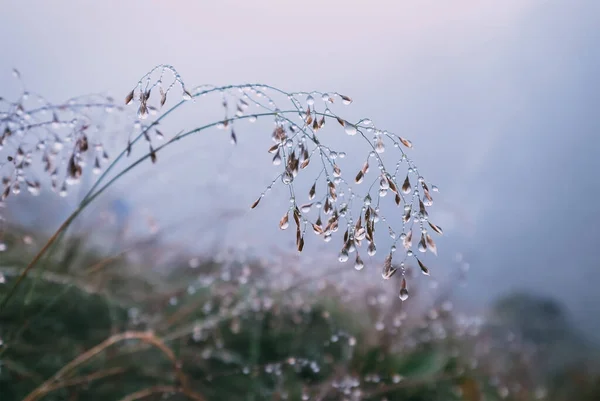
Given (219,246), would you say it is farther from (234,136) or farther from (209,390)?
(234,136)

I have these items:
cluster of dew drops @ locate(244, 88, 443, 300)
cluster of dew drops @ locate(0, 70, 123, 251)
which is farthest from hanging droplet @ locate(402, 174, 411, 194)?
cluster of dew drops @ locate(0, 70, 123, 251)

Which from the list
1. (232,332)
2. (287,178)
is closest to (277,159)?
(287,178)

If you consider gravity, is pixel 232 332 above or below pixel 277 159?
above

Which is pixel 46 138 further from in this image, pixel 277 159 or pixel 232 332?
pixel 232 332

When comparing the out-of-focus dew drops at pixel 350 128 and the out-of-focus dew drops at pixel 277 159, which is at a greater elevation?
the out-of-focus dew drops at pixel 277 159

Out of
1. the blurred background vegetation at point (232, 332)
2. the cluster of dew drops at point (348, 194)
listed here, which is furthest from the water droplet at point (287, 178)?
the blurred background vegetation at point (232, 332)

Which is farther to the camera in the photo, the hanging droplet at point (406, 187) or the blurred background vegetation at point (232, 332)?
the blurred background vegetation at point (232, 332)

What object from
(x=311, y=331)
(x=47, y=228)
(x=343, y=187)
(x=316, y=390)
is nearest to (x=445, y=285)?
(x=311, y=331)

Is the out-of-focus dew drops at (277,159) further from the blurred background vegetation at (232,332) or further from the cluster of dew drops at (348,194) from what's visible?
the blurred background vegetation at (232,332)

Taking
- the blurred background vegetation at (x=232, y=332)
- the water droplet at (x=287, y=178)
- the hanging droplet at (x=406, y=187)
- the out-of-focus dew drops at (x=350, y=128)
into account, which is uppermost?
the blurred background vegetation at (x=232, y=332)

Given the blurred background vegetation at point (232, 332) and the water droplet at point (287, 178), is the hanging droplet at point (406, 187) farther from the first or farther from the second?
the blurred background vegetation at point (232, 332)

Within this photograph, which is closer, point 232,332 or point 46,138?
point 46,138
